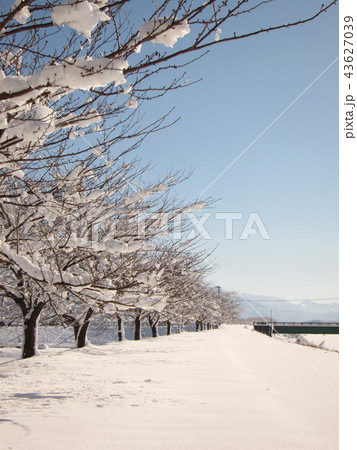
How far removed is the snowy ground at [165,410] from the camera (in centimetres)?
348

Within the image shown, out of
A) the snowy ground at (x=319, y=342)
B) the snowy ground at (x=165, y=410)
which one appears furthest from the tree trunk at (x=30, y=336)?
the snowy ground at (x=319, y=342)

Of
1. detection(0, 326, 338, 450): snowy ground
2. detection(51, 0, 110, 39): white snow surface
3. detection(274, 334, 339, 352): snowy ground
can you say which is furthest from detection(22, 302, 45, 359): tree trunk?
detection(274, 334, 339, 352): snowy ground

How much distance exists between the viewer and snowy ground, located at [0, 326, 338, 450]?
11.4ft

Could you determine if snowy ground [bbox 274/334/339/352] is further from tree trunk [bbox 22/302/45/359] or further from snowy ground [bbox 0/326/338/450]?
snowy ground [bbox 0/326/338/450]

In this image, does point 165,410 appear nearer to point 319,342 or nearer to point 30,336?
point 30,336

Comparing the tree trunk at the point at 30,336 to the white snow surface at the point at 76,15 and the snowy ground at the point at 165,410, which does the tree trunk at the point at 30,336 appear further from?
the white snow surface at the point at 76,15

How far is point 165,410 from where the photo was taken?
14.9 ft

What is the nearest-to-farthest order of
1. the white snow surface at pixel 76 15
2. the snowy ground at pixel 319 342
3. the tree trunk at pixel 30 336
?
the white snow surface at pixel 76 15 < the tree trunk at pixel 30 336 < the snowy ground at pixel 319 342

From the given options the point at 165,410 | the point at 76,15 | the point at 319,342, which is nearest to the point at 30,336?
the point at 165,410

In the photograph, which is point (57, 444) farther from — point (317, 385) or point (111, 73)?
point (317, 385)

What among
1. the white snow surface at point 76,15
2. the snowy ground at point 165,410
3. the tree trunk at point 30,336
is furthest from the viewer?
the tree trunk at point 30,336

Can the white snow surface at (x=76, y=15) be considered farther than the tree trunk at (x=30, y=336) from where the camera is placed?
No

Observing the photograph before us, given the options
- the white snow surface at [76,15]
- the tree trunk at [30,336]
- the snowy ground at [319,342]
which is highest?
the white snow surface at [76,15]

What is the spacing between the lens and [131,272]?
6895mm
